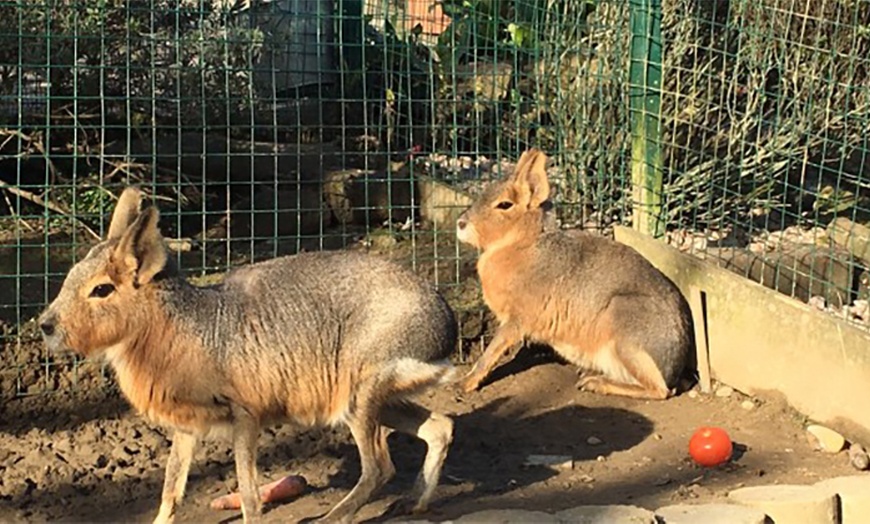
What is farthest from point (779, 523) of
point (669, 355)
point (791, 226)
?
point (791, 226)

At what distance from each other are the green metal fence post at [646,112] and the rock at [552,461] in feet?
7.20

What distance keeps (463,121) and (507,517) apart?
4.06m

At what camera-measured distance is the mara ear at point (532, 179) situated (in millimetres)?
7301

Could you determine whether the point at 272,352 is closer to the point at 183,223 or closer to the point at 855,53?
the point at 183,223

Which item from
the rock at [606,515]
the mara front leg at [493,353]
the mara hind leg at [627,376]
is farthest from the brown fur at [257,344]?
the mara hind leg at [627,376]

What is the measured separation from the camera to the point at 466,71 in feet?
27.9

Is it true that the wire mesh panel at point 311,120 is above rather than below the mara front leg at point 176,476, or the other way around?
above

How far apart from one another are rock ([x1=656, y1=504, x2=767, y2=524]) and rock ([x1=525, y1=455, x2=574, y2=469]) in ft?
2.86

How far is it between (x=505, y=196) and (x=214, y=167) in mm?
2318

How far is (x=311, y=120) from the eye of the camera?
903 cm

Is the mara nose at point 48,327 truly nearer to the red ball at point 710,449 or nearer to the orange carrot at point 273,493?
the orange carrot at point 273,493

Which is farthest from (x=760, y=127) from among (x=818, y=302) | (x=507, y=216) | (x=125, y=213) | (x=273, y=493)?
(x=125, y=213)

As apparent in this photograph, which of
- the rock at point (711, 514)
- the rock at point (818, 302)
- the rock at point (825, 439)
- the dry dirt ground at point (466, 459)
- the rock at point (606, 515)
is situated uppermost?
the rock at point (818, 302)

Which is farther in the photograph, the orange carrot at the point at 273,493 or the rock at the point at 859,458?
the rock at the point at 859,458
